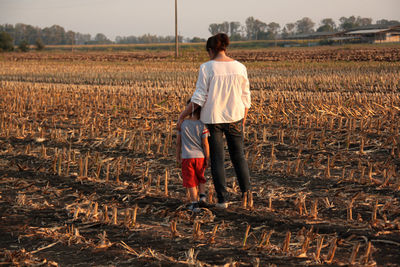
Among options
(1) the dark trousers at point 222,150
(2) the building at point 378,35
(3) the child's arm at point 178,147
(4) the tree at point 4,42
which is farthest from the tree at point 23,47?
(1) the dark trousers at point 222,150

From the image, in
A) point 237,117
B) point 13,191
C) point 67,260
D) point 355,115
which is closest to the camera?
point 67,260

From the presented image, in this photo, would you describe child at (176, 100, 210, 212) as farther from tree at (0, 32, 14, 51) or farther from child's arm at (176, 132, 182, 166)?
tree at (0, 32, 14, 51)

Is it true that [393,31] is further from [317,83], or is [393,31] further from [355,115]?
[355,115]

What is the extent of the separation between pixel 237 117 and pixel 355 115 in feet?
19.3

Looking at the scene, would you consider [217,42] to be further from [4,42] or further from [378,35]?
[378,35]

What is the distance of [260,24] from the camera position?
162m

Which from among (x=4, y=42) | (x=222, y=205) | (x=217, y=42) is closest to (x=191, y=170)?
(x=222, y=205)

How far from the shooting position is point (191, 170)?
5102 millimetres

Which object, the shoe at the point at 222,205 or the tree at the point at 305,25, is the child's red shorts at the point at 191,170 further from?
the tree at the point at 305,25

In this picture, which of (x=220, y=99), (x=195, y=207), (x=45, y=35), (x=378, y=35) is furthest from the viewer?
(x=45, y=35)

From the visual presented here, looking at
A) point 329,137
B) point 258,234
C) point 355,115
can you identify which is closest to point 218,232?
point 258,234

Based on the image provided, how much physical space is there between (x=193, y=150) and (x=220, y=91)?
→ 684 millimetres

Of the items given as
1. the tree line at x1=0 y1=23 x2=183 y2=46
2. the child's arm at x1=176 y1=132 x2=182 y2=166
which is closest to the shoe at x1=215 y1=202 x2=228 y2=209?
the child's arm at x1=176 y1=132 x2=182 y2=166

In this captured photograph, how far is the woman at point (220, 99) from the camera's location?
192 inches
